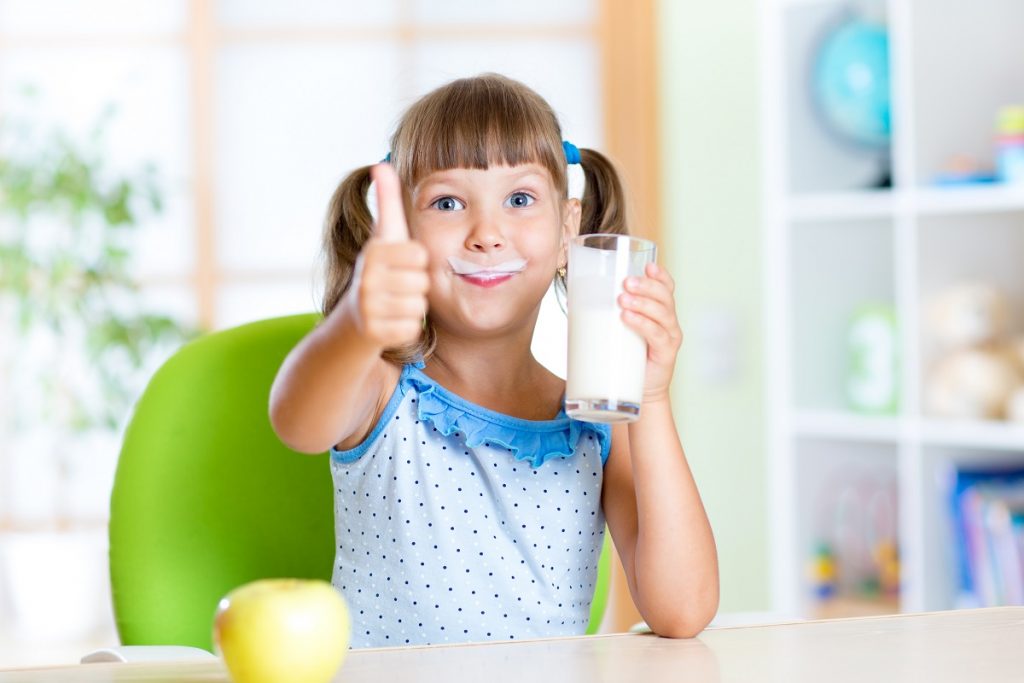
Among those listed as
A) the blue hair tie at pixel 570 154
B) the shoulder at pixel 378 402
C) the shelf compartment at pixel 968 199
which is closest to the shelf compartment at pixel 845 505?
the shelf compartment at pixel 968 199

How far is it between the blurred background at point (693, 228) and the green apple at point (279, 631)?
5.23ft

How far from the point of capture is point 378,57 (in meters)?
3.78

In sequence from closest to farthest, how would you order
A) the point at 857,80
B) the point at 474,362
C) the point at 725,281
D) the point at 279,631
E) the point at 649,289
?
1. the point at 279,631
2. the point at 649,289
3. the point at 474,362
4. the point at 857,80
5. the point at 725,281

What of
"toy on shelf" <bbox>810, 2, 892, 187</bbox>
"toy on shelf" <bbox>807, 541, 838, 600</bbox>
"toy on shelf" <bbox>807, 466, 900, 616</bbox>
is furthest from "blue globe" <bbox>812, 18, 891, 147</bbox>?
"toy on shelf" <bbox>807, 541, 838, 600</bbox>

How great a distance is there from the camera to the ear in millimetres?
1369

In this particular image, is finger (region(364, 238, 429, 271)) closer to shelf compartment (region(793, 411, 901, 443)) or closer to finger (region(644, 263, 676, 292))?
finger (region(644, 263, 676, 292))

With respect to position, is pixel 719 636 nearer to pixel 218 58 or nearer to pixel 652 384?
pixel 652 384

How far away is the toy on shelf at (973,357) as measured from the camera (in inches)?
99.2

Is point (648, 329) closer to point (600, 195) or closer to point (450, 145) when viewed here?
point (450, 145)

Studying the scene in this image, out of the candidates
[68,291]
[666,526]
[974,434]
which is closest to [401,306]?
[666,526]

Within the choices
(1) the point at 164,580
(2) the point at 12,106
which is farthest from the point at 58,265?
(1) the point at 164,580

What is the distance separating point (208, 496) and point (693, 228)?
238 cm

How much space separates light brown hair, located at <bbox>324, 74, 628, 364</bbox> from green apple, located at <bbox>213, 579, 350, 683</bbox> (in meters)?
0.57

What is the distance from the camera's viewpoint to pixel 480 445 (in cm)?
128
